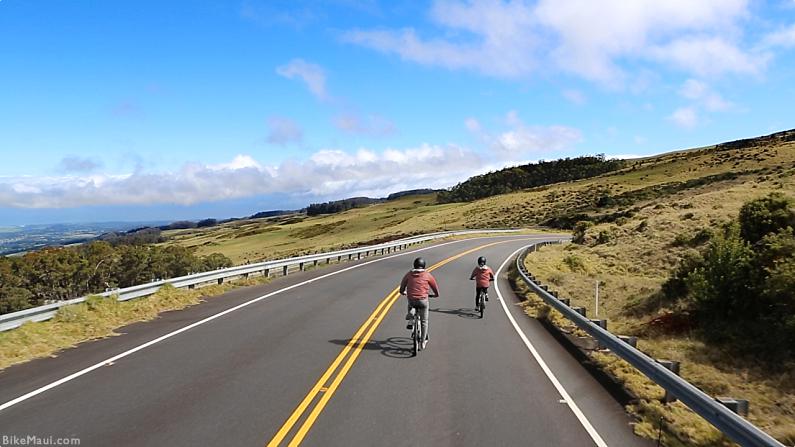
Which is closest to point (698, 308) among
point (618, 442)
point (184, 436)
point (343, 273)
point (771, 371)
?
point (771, 371)

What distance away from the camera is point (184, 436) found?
5.98 m

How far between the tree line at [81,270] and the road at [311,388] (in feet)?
143

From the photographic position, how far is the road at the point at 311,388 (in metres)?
6.18

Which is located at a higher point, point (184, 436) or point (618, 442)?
point (184, 436)

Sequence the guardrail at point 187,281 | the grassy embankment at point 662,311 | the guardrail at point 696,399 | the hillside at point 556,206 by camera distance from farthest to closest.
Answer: the hillside at point 556,206
the guardrail at point 187,281
the grassy embankment at point 662,311
the guardrail at point 696,399

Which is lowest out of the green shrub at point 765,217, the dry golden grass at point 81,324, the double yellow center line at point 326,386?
the double yellow center line at point 326,386

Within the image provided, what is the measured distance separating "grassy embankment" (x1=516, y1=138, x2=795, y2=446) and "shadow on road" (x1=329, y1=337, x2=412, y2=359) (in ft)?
12.0

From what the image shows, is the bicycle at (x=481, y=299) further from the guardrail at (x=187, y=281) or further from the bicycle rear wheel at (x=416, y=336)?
the guardrail at (x=187, y=281)

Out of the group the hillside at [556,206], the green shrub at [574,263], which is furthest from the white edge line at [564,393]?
the hillside at [556,206]

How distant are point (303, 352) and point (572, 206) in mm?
81277

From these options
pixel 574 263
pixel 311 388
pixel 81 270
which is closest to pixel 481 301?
pixel 311 388

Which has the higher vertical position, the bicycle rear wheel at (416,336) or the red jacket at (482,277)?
the red jacket at (482,277)

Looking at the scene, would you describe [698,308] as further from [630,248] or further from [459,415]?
[630,248]

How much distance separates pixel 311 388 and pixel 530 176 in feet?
574
